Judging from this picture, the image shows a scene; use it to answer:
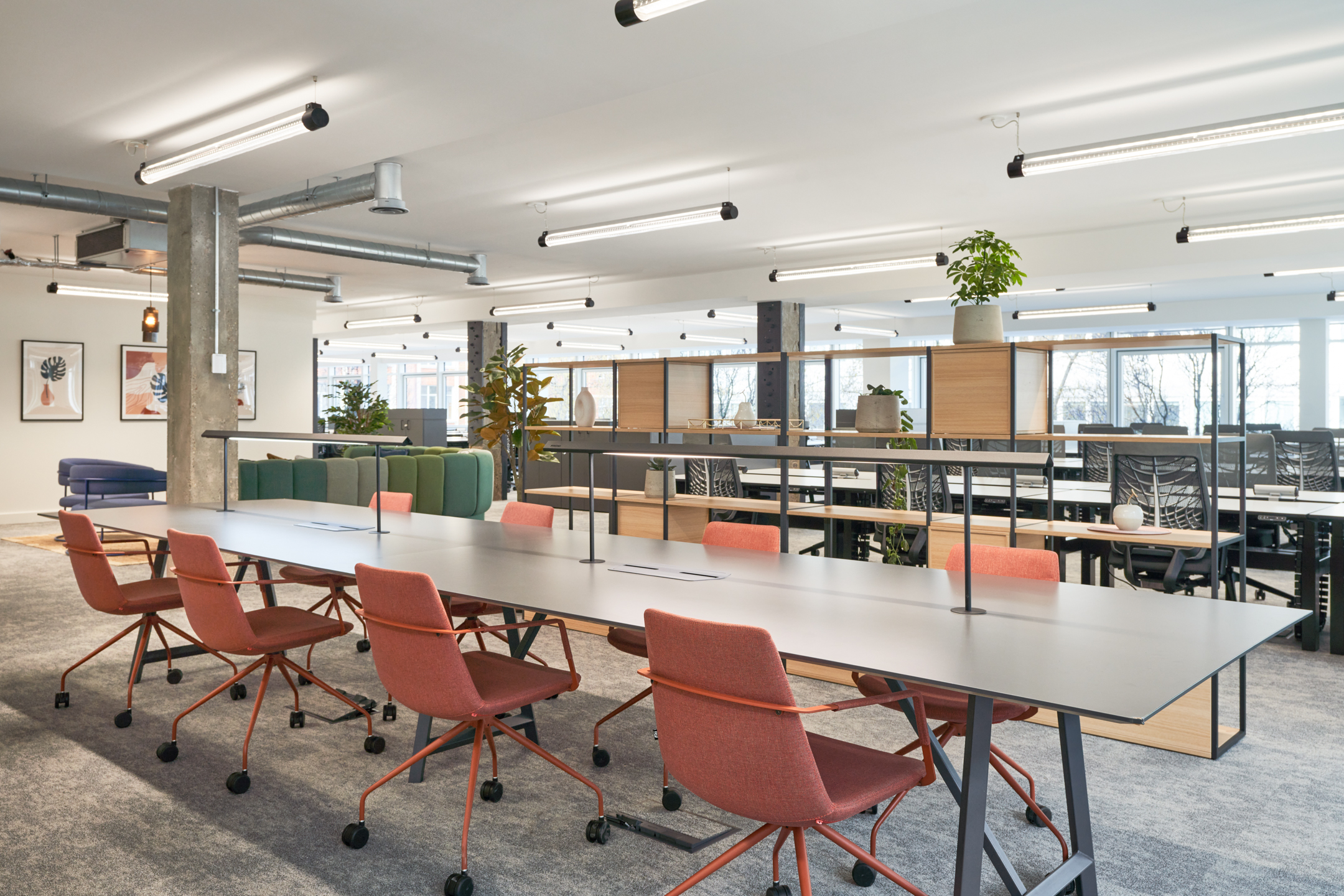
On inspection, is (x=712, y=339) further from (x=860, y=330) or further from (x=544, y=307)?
(x=544, y=307)

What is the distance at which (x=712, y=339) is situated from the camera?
60.6 feet

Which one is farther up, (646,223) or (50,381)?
(646,223)

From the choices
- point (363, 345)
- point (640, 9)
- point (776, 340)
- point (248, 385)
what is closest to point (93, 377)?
point (248, 385)

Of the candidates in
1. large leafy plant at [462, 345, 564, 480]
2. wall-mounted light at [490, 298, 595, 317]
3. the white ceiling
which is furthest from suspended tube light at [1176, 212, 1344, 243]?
wall-mounted light at [490, 298, 595, 317]

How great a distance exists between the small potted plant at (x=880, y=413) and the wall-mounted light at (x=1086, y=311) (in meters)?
8.24

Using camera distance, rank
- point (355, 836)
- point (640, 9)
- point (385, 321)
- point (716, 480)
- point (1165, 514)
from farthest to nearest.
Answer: point (385, 321)
point (716, 480)
point (1165, 514)
point (640, 9)
point (355, 836)

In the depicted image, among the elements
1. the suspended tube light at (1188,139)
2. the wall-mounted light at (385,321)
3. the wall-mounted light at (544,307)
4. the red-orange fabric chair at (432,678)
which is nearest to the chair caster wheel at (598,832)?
the red-orange fabric chair at (432,678)

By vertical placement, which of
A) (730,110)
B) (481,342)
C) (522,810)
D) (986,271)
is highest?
(730,110)

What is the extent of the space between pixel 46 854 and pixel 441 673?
49.9 inches

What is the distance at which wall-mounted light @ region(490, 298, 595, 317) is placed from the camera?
1287 centimetres

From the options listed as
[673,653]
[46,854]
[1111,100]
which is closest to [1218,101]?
[1111,100]

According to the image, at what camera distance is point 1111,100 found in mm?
5594

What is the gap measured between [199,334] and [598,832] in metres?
5.66

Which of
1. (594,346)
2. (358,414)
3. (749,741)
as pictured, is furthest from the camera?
(594,346)
